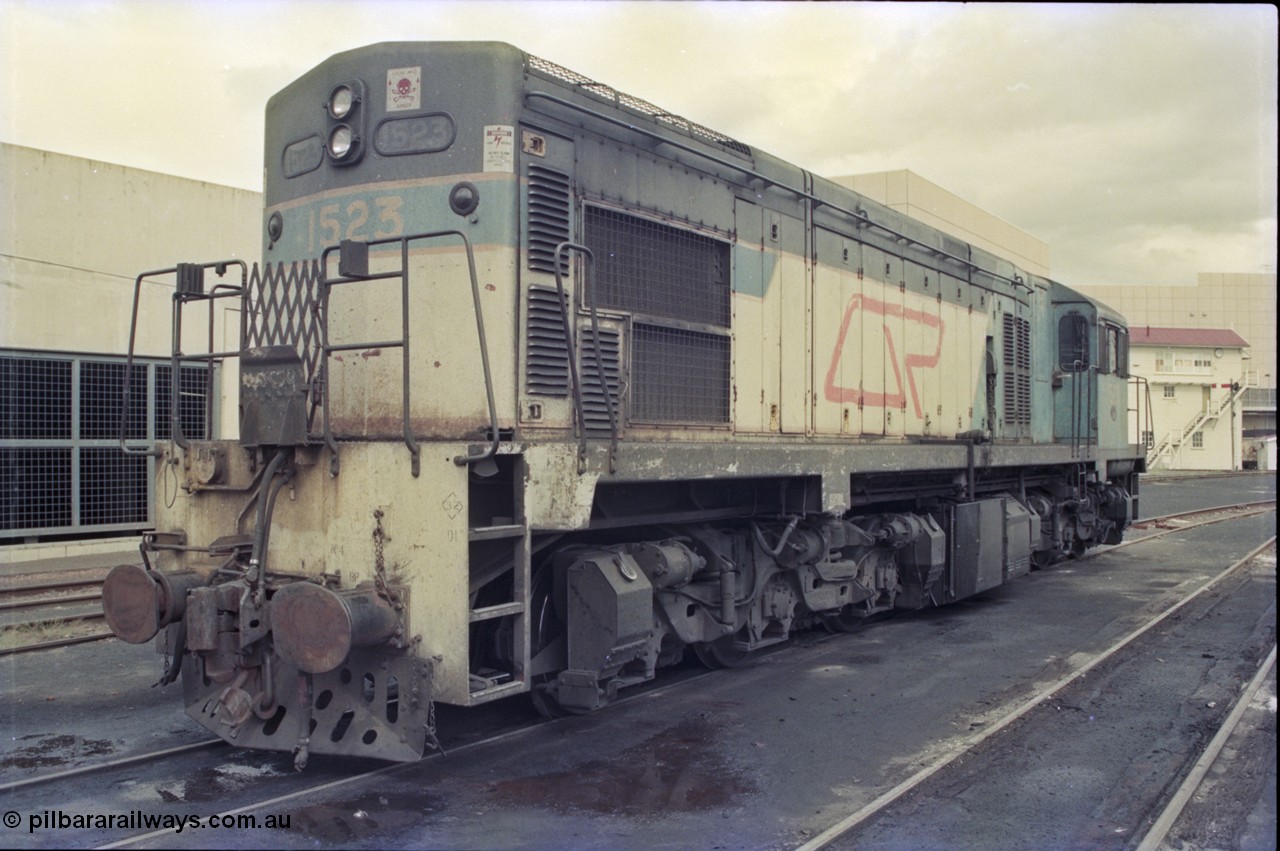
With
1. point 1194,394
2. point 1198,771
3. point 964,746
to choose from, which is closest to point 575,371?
point 964,746

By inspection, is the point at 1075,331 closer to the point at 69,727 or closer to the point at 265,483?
the point at 265,483

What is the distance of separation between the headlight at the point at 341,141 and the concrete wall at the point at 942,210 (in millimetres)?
14491

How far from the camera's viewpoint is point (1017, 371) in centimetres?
1159

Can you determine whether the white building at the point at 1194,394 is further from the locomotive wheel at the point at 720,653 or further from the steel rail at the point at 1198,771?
the locomotive wheel at the point at 720,653

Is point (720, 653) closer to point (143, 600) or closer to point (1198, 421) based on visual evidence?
point (143, 600)

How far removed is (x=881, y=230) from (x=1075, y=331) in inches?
210

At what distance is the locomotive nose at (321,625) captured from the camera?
13.8 feet

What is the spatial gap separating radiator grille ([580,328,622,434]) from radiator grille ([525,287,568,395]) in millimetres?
190

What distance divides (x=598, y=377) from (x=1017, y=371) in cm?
765

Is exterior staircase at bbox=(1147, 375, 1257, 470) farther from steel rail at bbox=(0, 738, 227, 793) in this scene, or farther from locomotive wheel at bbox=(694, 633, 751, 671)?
steel rail at bbox=(0, 738, 227, 793)

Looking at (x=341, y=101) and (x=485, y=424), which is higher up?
(x=341, y=101)

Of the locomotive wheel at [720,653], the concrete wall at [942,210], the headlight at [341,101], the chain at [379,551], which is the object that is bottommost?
the locomotive wheel at [720,653]

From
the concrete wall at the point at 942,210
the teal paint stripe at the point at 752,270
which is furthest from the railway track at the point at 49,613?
the concrete wall at the point at 942,210

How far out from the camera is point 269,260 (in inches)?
231
